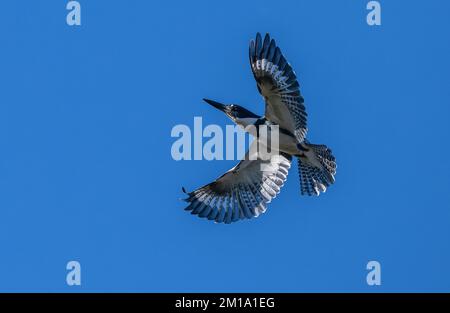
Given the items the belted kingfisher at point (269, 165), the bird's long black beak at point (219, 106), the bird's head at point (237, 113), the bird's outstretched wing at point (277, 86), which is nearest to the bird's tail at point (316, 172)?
the belted kingfisher at point (269, 165)

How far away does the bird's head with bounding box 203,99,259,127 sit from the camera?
39.4 feet

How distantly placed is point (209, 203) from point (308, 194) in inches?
48.0

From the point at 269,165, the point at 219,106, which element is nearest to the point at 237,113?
the point at 219,106

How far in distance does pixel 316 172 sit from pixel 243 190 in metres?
0.93

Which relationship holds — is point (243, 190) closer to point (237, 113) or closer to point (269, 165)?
point (269, 165)

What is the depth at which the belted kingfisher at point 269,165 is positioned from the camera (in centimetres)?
1188

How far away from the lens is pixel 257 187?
41.7ft

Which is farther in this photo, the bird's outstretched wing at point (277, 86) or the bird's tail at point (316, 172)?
the bird's tail at point (316, 172)

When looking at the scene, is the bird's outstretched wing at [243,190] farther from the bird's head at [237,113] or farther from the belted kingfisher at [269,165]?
the bird's head at [237,113]

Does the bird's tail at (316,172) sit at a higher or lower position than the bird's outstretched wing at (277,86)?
lower
